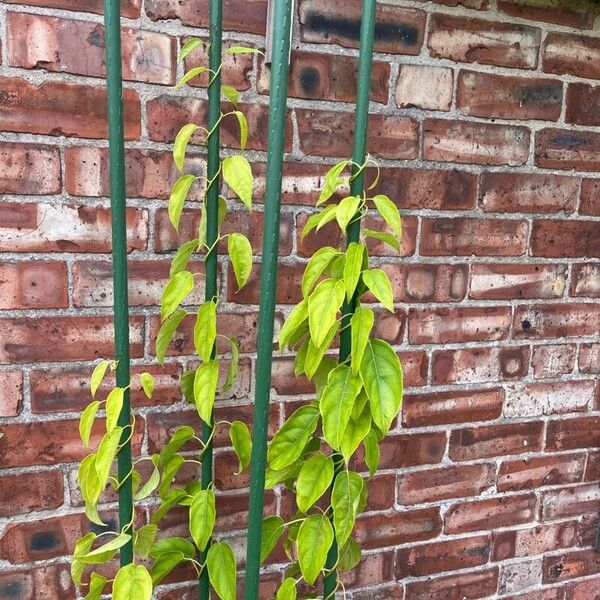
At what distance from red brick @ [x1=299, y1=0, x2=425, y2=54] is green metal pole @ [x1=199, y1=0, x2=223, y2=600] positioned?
23 centimetres

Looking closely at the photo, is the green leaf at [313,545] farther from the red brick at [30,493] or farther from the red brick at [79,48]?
the red brick at [79,48]

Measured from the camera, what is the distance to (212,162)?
0.87 metres

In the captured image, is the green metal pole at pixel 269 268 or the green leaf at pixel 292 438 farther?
the green leaf at pixel 292 438

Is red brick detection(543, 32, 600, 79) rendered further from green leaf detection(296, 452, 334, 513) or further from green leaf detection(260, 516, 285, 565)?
green leaf detection(260, 516, 285, 565)

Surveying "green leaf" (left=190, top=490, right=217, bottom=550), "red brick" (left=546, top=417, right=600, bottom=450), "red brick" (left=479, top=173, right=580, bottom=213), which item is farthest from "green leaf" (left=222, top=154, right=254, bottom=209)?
"red brick" (left=546, top=417, right=600, bottom=450)

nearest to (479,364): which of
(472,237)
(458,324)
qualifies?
(458,324)

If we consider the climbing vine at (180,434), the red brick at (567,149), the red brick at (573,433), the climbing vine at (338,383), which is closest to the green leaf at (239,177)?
the climbing vine at (180,434)

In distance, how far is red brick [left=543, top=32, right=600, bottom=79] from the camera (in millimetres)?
1162

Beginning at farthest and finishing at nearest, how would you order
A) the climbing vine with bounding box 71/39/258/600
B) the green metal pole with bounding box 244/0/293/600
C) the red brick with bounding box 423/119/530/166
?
the red brick with bounding box 423/119/530/166
the climbing vine with bounding box 71/39/258/600
the green metal pole with bounding box 244/0/293/600

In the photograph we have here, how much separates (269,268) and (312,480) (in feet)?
1.03

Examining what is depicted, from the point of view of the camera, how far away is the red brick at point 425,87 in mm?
1087

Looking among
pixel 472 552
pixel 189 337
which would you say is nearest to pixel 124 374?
pixel 189 337

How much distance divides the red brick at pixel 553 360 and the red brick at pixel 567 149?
373mm

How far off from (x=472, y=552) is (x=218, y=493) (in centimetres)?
59
